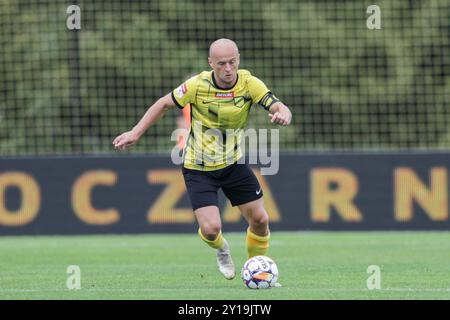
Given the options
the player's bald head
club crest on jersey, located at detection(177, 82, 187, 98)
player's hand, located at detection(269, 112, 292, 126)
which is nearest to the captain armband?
player's hand, located at detection(269, 112, 292, 126)

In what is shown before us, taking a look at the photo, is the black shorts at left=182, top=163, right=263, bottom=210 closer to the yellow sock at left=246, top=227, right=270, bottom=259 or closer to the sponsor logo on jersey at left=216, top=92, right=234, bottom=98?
the yellow sock at left=246, top=227, right=270, bottom=259

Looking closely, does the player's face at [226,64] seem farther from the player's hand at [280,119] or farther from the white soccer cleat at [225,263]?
the white soccer cleat at [225,263]

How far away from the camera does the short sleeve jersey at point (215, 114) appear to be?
11.1 metres

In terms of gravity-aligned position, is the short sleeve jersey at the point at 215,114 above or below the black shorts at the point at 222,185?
above

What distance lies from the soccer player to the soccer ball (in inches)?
30.0

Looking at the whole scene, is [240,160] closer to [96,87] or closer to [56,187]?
[56,187]

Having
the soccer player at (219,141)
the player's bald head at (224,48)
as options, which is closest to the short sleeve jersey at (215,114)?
the soccer player at (219,141)

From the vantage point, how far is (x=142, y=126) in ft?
35.7

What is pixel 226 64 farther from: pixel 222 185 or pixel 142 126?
pixel 222 185

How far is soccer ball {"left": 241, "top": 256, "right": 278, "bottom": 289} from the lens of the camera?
10.5 meters

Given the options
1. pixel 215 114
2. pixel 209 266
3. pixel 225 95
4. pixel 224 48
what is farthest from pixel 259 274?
pixel 209 266

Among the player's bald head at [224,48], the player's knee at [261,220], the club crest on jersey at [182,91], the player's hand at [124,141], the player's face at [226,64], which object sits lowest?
the player's knee at [261,220]
